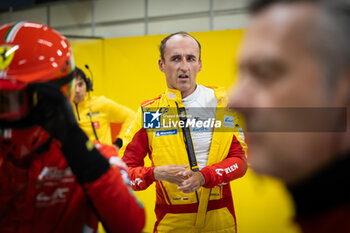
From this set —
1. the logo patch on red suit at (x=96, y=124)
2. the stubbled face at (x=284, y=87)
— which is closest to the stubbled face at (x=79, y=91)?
the logo patch on red suit at (x=96, y=124)

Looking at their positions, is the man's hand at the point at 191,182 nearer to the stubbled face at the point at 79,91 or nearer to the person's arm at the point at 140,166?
the person's arm at the point at 140,166

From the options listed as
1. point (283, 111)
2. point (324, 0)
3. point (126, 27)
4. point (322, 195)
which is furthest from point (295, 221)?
point (126, 27)

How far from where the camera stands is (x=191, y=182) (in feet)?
5.62

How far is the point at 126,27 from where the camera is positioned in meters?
5.53

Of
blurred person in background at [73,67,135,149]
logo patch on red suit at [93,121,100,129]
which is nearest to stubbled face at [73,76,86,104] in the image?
blurred person in background at [73,67,135,149]

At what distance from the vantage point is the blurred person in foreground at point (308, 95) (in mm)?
491

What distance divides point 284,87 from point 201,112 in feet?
4.90

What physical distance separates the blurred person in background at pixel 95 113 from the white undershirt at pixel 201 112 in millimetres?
1946

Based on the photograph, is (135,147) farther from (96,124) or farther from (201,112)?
(96,124)

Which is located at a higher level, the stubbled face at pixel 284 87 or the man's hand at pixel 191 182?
the stubbled face at pixel 284 87

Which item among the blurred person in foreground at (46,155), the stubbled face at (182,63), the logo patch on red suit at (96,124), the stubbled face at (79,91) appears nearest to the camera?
the blurred person in foreground at (46,155)

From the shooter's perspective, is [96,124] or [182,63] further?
[96,124]

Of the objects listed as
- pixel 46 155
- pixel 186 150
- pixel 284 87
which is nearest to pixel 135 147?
pixel 186 150

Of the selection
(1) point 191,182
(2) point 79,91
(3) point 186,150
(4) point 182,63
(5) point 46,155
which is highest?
(4) point 182,63
